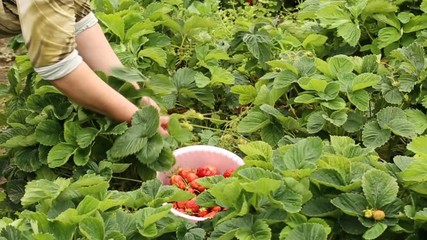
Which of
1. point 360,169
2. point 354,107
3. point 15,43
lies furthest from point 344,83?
point 15,43

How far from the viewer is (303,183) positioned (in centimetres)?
209

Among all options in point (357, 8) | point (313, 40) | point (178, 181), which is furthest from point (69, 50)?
A: point (357, 8)

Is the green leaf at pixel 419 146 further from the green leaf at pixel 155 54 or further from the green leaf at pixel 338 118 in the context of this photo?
the green leaf at pixel 155 54

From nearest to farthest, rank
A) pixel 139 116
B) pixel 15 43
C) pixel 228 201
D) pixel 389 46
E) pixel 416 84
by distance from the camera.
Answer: pixel 228 201 < pixel 139 116 < pixel 416 84 < pixel 15 43 < pixel 389 46

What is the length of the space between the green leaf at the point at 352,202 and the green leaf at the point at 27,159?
1.23 meters

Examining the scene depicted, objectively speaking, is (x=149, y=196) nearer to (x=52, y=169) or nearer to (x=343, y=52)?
(x=52, y=169)

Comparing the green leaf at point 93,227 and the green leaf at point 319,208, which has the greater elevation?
the green leaf at point 93,227

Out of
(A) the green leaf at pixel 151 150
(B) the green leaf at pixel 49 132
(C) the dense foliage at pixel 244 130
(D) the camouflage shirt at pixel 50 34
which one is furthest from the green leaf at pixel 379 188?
Result: (B) the green leaf at pixel 49 132

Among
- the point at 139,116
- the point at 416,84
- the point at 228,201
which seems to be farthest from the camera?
the point at 416,84

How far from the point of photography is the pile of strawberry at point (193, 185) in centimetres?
261

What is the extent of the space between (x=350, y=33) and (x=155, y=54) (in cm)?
93

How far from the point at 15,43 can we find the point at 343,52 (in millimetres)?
1532

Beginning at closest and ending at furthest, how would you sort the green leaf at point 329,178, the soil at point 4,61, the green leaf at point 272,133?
the green leaf at point 329,178
the green leaf at point 272,133
the soil at point 4,61

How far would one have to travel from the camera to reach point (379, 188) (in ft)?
6.61
